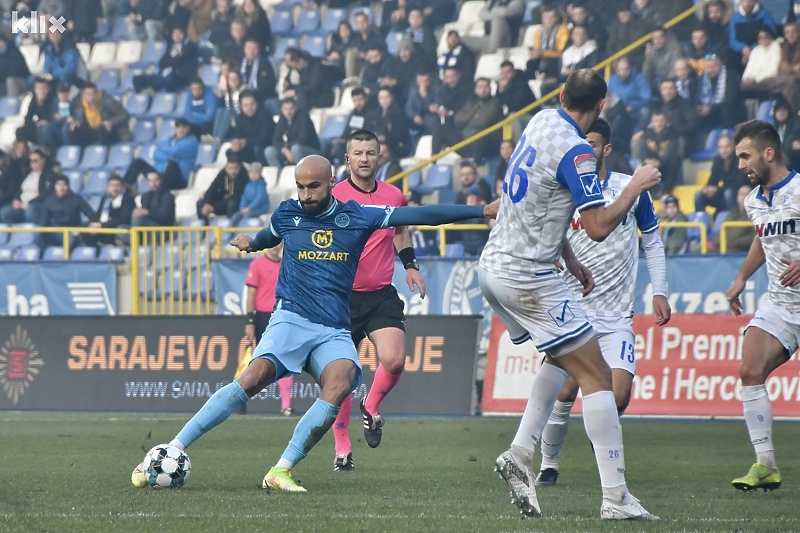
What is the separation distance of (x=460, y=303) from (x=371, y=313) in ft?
24.8

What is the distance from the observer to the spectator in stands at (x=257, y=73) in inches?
925

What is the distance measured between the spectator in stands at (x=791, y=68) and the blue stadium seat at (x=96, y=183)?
488 inches

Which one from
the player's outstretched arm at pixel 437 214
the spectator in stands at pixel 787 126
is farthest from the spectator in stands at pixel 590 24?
the player's outstretched arm at pixel 437 214

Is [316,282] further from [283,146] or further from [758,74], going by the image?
[283,146]

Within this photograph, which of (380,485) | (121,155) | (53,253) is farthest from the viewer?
(121,155)

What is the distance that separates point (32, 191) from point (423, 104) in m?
7.28

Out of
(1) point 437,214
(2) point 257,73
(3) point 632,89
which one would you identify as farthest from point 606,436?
(2) point 257,73

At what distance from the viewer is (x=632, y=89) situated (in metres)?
20.0

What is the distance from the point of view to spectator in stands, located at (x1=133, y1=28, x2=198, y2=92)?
25.3 m

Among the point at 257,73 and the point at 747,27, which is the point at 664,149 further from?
the point at 257,73

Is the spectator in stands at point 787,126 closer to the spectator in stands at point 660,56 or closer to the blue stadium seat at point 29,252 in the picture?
the spectator in stands at point 660,56

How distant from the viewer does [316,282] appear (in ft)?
25.2

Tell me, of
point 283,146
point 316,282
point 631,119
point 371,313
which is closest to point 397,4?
point 283,146

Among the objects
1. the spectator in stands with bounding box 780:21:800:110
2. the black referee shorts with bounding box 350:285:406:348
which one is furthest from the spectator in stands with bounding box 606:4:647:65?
the black referee shorts with bounding box 350:285:406:348
